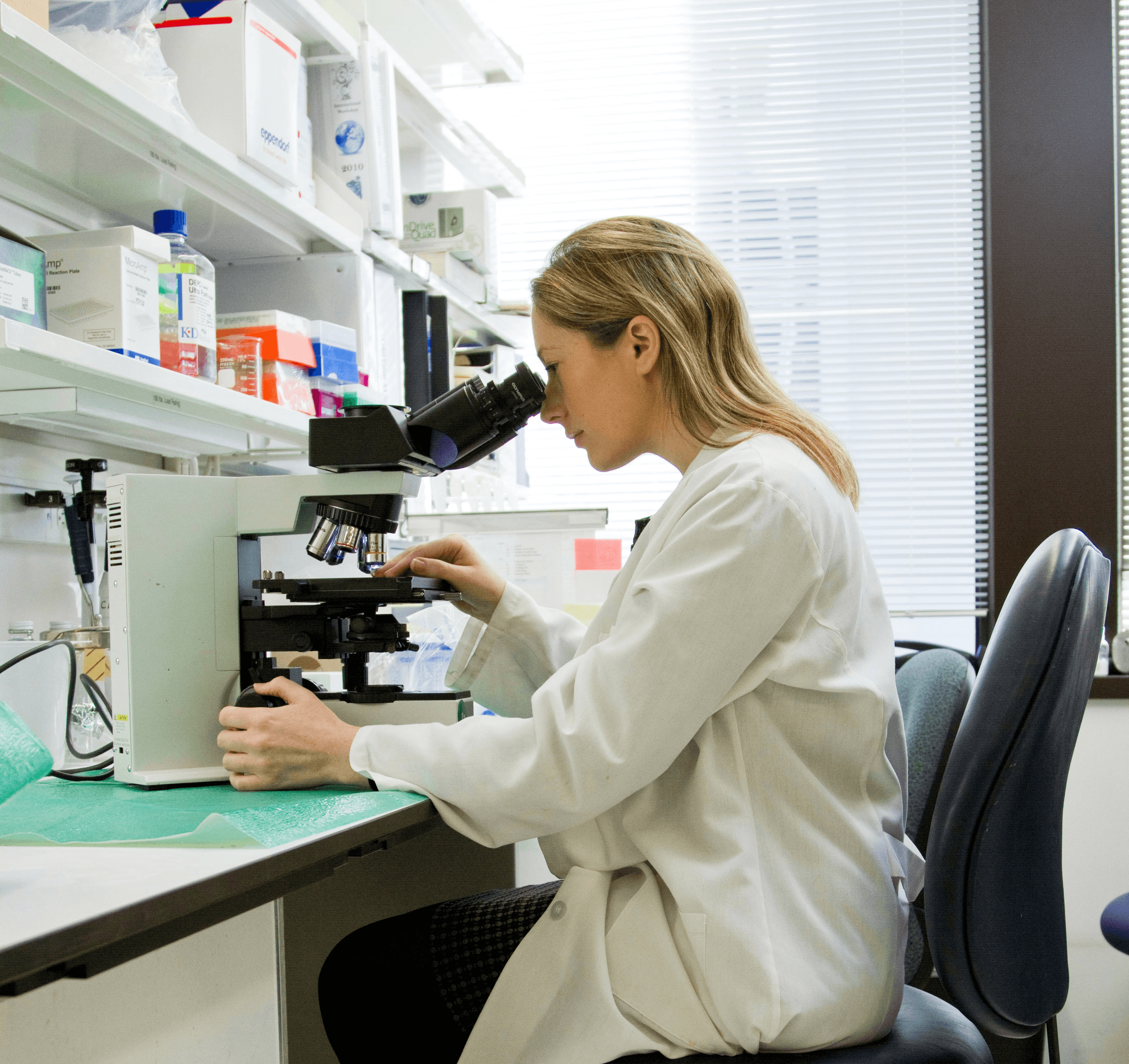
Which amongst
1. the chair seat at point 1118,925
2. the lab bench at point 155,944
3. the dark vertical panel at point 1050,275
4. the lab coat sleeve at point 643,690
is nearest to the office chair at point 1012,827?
the lab coat sleeve at point 643,690

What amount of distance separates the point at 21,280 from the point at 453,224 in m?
1.39

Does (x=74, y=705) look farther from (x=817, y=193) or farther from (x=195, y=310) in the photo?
(x=817, y=193)

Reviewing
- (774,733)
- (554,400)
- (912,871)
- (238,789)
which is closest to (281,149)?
(554,400)

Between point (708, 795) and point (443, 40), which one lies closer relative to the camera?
point (708, 795)

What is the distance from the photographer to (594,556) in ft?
7.35

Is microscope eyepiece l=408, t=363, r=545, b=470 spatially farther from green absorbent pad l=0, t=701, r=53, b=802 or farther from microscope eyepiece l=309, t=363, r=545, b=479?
green absorbent pad l=0, t=701, r=53, b=802

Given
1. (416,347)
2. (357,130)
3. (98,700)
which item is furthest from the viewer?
(416,347)

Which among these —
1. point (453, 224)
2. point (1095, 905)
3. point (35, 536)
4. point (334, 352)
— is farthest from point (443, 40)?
point (1095, 905)

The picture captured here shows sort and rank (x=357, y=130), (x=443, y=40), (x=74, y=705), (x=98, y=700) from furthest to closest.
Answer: (x=443, y=40) < (x=357, y=130) < (x=74, y=705) < (x=98, y=700)

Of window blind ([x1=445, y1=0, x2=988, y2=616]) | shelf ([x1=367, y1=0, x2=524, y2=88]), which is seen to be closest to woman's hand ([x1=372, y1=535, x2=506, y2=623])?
shelf ([x1=367, y1=0, x2=524, y2=88])

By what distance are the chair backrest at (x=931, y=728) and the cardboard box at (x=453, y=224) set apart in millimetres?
1419

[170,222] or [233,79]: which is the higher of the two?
[233,79]

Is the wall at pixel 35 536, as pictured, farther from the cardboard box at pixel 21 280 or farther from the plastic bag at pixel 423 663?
the plastic bag at pixel 423 663

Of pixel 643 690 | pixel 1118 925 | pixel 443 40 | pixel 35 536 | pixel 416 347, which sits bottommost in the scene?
pixel 1118 925
